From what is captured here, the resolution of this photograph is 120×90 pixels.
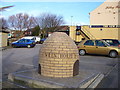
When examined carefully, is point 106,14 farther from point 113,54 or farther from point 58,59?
point 58,59

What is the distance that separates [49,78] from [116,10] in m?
37.2

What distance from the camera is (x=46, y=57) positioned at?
546 centimetres

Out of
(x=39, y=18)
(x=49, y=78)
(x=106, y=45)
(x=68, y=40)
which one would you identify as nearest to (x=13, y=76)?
(x=49, y=78)

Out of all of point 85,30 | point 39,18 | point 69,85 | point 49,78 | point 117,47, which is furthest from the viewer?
point 39,18

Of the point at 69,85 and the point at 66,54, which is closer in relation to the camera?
the point at 69,85

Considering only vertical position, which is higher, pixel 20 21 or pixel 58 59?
pixel 20 21

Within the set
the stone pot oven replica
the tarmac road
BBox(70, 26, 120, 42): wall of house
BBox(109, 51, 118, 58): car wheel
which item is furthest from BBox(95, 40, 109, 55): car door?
BBox(70, 26, 120, 42): wall of house

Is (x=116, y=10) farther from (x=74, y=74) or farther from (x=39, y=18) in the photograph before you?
(x=74, y=74)

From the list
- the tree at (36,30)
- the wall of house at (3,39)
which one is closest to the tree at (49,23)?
the tree at (36,30)

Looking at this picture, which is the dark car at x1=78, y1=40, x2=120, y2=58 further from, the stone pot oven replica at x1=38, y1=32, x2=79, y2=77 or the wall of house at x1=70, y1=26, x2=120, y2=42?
the wall of house at x1=70, y1=26, x2=120, y2=42

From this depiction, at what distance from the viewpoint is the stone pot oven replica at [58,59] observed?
5316 millimetres

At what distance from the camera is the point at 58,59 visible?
209 inches

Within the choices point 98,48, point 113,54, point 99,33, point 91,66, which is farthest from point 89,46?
point 99,33

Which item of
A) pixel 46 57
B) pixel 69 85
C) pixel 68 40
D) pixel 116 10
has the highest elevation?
pixel 116 10
